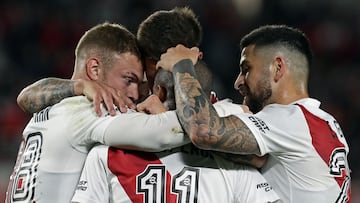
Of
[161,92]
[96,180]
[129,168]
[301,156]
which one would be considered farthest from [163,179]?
[301,156]

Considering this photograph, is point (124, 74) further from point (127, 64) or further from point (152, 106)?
point (152, 106)

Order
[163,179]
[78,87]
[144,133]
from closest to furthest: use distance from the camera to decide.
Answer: [144,133], [163,179], [78,87]

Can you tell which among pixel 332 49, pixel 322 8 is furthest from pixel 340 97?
pixel 322 8

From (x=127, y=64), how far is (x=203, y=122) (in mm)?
676

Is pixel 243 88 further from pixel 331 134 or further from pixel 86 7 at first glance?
pixel 86 7

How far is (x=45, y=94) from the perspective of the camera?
4.19 meters

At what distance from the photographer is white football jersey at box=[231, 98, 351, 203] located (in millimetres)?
3811

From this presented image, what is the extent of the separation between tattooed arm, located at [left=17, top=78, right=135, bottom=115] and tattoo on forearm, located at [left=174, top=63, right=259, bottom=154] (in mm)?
326

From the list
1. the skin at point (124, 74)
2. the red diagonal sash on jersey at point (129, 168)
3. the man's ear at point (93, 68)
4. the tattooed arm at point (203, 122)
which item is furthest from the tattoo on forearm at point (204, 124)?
the man's ear at point (93, 68)

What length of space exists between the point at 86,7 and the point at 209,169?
8.91 metres

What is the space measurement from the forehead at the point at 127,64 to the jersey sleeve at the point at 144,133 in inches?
20.8

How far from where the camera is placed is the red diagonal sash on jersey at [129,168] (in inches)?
142

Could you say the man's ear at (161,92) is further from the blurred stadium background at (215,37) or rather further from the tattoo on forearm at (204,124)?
the blurred stadium background at (215,37)

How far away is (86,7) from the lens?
12.3 meters
